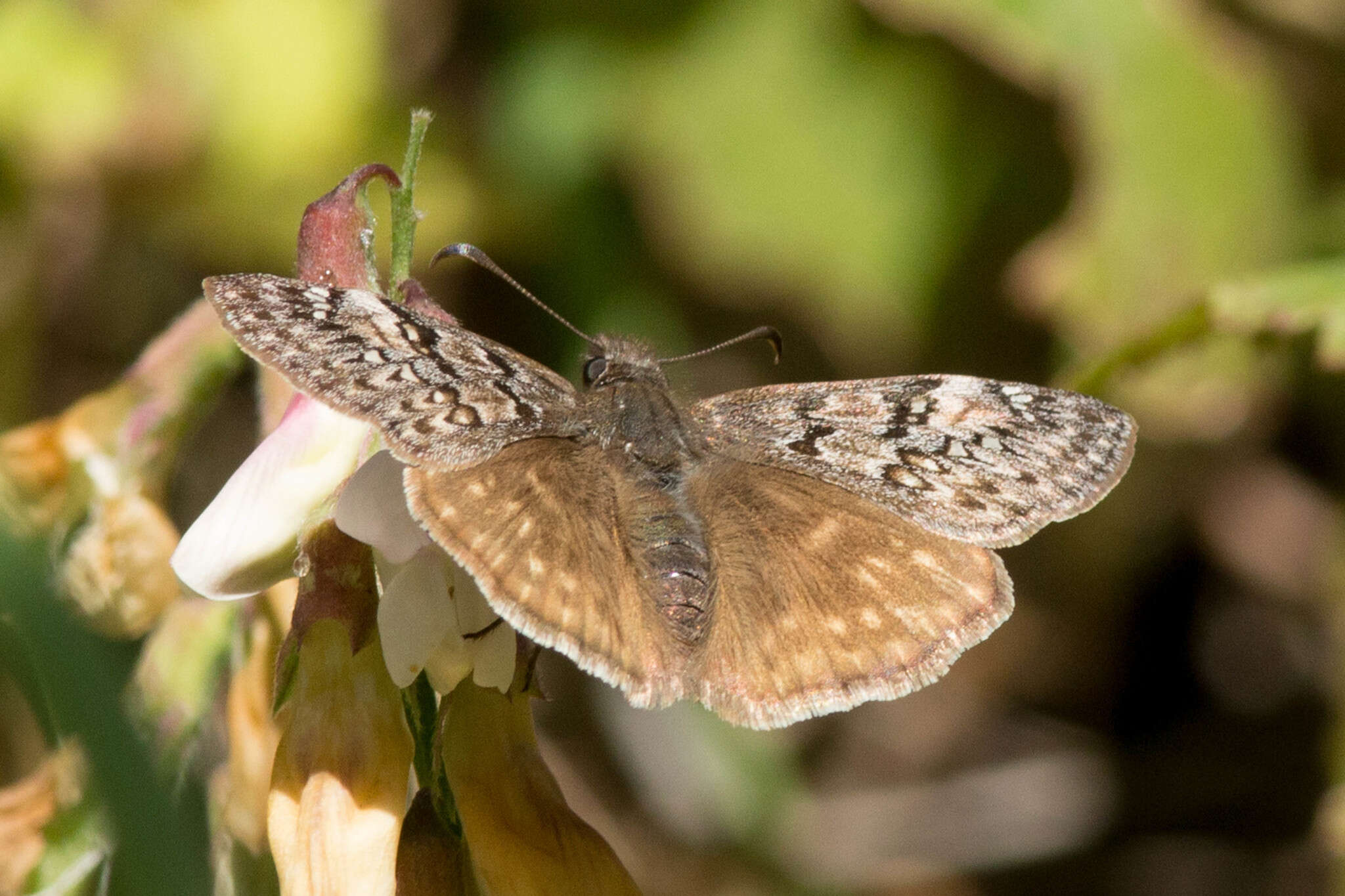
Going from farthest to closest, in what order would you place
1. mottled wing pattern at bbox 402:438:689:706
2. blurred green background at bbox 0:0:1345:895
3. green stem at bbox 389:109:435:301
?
blurred green background at bbox 0:0:1345:895, green stem at bbox 389:109:435:301, mottled wing pattern at bbox 402:438:689:706

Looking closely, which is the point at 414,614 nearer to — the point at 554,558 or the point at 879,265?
the point at 554,558

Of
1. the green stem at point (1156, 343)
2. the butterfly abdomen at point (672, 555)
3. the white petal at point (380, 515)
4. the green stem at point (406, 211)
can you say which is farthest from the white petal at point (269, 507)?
the green stem at point (1156, 343)

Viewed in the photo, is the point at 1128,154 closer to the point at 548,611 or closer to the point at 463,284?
the point at 463,284

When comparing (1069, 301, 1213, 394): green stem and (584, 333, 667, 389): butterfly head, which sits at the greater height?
(1069, 301, 1213, 394): green stem

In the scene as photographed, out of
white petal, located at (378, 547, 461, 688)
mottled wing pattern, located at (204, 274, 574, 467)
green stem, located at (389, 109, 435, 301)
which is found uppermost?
green stem, located at (389, 109, 435, 301)

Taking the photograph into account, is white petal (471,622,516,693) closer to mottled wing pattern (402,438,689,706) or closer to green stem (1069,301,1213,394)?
mottled wing pattern (402,438,689,706)

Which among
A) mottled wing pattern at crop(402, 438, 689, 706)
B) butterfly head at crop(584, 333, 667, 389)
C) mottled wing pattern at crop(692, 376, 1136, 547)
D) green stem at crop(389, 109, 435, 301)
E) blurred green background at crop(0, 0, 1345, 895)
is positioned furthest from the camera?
blurred green background at crop(0, 0, 1345, 895)

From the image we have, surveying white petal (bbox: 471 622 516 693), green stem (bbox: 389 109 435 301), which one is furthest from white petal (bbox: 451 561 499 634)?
green stem (bbox: 389 109 435 301)
